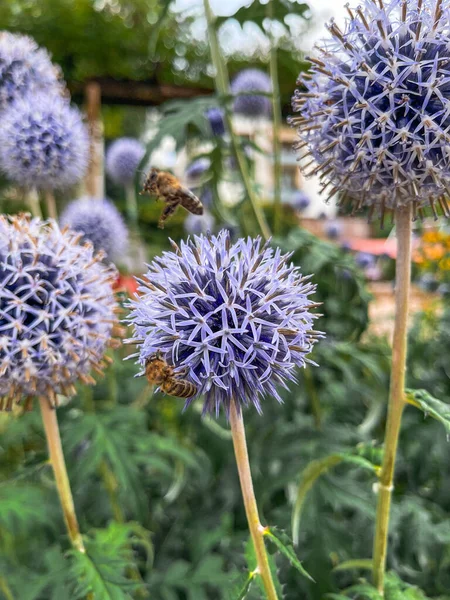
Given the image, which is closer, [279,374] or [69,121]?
[279,374]

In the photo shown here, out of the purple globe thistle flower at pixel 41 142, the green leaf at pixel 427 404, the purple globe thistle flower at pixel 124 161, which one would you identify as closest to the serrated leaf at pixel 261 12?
the purple globe thistle flower at pixel 41 142

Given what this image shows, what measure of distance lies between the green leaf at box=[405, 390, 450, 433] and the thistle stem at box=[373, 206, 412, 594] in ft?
0.08

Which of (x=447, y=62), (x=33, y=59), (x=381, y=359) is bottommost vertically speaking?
(x=381, y=359)

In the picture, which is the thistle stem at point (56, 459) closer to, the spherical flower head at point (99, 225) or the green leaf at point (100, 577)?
the green leaf at point (100, 577)

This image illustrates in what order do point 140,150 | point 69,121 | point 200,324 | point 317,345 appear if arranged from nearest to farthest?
point 200,324, point 317,345, point 69,121, point 140,150

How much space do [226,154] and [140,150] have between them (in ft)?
4.73

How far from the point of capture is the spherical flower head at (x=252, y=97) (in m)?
2.96

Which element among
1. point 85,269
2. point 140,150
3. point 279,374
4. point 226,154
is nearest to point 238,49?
point 140,150

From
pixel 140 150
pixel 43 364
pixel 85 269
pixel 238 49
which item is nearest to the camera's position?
pixel 43 364

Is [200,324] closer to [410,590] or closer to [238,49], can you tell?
[410,590]

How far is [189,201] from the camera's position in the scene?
109cm

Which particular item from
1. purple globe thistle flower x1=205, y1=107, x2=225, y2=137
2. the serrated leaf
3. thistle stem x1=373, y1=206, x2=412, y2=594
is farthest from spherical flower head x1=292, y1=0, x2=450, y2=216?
purple globe thistle flower x1=205, y1=107, x2=225, y2=137

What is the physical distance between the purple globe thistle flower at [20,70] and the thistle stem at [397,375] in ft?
4.05

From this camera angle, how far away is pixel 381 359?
6.08ft
